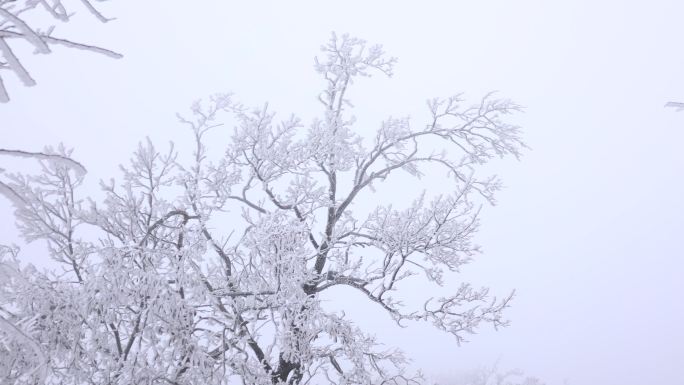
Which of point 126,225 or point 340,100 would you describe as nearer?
A: point 126,225

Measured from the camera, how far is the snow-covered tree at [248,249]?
528 centimetres

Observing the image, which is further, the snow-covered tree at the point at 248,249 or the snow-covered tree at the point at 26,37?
the snow-covered tree at the point at 248,249

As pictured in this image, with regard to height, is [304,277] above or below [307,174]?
below

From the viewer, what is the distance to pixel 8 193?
1729 mm

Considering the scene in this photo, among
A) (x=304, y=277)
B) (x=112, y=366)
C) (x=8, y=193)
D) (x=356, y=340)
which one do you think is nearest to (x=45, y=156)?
(x=8, y=193)

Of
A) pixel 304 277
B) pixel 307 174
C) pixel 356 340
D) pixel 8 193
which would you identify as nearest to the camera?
pixel 8 193

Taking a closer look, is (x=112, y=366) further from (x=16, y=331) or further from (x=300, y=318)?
(x=16, y=331)

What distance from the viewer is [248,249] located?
21.9 ft

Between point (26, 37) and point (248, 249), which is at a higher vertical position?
point (248, 249)

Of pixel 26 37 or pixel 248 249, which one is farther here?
pixel 248 249

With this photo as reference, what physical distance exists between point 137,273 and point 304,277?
2.14m

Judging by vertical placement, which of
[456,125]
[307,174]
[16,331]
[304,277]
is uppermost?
[456,125]

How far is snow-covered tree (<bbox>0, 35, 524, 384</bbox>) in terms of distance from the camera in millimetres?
5281

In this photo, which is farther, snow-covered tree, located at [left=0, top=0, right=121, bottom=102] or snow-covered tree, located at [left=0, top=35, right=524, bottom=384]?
A: snow-covered tree, located at [left=0, top=35, right=524, bottom=384]
